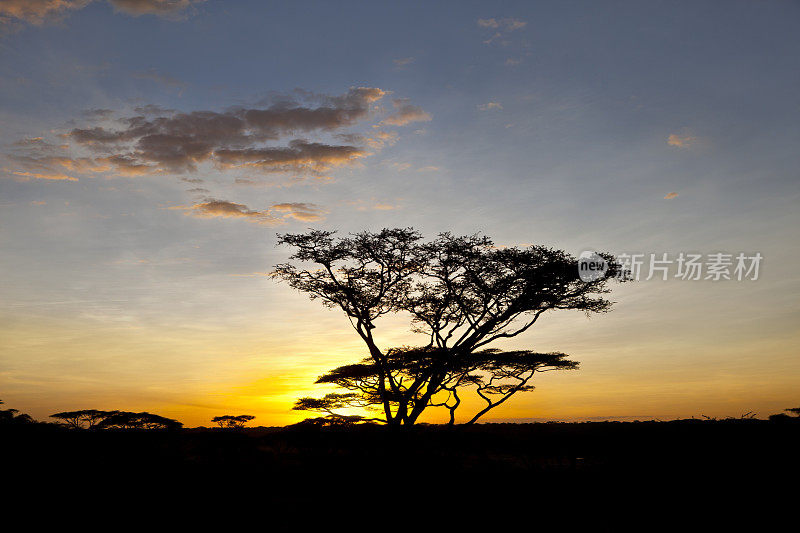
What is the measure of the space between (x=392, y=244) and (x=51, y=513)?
1684 centimetres

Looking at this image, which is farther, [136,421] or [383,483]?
[136,421]

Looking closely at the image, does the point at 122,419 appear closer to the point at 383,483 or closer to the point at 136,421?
the point at 136,421

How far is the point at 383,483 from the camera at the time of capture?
50.8ft

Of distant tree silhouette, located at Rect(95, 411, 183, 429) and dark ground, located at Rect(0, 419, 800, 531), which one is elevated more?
distant tree silhouette, located at Rect(95, 411, 183, 429)

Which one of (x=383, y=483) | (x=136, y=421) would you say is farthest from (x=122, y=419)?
(x=383, y=483)

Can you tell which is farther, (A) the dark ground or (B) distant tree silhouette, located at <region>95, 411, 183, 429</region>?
(B) distant tree silhouette, located at <region>95, 411, 183, 429</region>

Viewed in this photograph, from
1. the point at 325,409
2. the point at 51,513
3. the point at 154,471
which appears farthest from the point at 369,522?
the point at 325,409

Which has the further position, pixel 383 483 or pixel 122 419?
pixel 122 419

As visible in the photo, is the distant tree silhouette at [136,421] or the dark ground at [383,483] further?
the distant tree silhouette at [136,421]

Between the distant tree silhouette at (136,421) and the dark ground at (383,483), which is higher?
the distant tree silhouette at (136,421)

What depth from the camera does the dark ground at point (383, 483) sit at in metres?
12.0

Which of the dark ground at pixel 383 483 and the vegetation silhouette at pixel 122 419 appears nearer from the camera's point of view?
the dark ground at pixel 383 483

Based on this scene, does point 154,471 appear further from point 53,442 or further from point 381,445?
point 381,445

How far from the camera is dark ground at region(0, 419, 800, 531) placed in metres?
12.0
